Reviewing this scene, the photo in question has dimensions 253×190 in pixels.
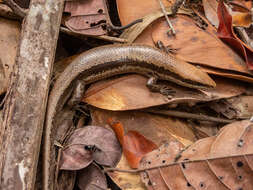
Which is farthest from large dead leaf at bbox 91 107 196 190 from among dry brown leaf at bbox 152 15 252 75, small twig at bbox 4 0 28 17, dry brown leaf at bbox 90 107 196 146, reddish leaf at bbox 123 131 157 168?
small twig at bbox 4 0 28 17

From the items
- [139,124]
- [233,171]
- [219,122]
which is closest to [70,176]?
[139,124]

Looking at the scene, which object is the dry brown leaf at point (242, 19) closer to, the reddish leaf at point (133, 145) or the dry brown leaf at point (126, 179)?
the reddish leaf at point (133, 145)

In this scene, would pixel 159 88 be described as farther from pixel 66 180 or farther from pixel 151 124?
pixel 66 180

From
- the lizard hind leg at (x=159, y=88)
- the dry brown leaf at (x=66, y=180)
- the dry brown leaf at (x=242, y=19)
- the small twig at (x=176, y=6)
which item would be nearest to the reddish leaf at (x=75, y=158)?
the dry brown leaf at (x=66, y=180)

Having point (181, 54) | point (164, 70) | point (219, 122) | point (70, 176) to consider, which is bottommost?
point (70, 176)

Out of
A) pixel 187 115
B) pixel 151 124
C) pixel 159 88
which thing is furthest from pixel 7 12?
pixel 187 115

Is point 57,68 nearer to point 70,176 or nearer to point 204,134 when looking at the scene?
point 70,176
